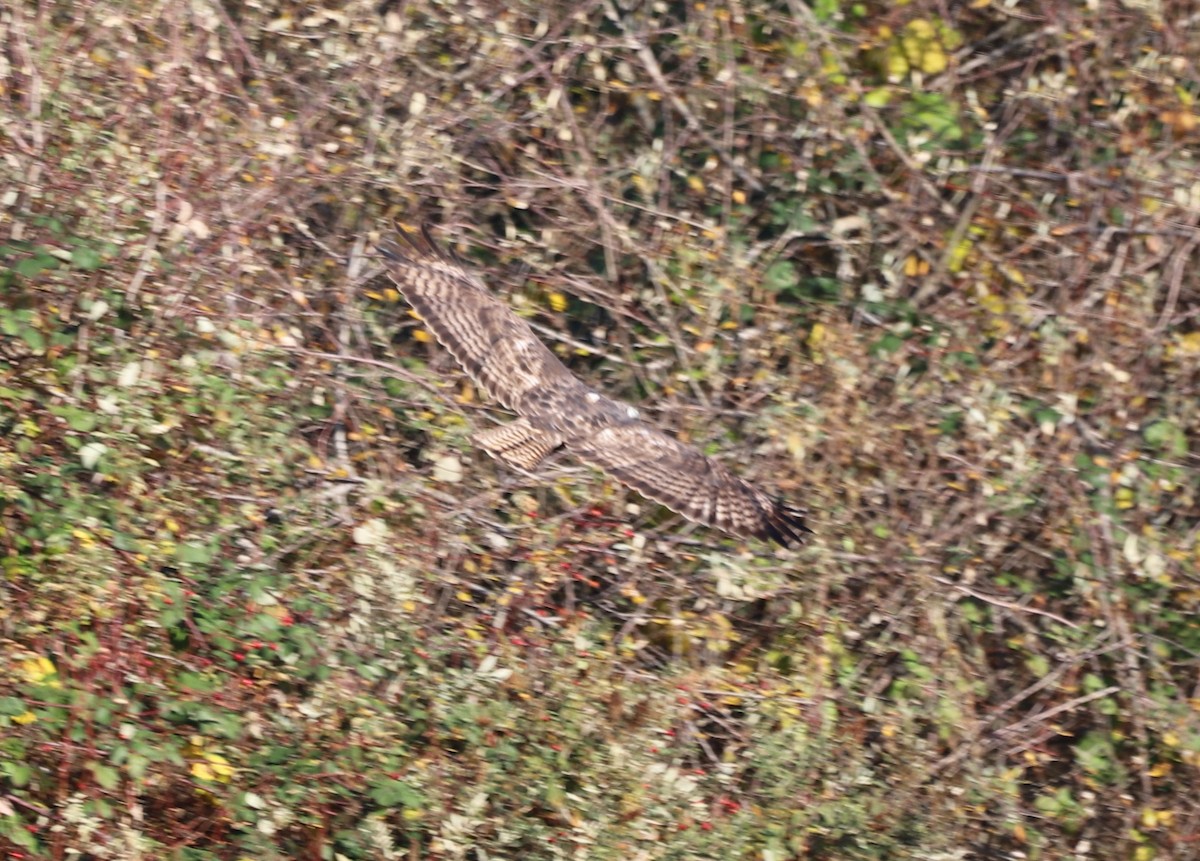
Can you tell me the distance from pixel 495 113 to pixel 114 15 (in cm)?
138

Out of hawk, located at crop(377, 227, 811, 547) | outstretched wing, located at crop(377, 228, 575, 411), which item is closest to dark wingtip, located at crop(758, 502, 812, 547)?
hawk, located at crop(377, 227, 811, 547)

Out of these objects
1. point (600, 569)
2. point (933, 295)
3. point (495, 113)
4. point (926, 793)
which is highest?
point (495, 113)

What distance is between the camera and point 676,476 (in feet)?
18.3

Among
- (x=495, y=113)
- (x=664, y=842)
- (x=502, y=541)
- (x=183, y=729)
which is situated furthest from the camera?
(x=495, y=113)

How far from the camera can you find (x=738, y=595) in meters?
5.80

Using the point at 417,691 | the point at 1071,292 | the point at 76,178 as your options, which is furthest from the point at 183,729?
the point at 1071,292

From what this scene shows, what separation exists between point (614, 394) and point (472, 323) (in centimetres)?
81

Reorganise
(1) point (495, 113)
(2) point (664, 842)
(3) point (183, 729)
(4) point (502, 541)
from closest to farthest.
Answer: (3) point (183, 729), (2) point (664, 842), (4) point (502, 541), (1) point (495, 113)

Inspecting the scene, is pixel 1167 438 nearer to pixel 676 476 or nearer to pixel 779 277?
pixel 779 277

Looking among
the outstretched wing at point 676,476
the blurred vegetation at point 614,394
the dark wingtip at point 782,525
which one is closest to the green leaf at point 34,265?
the blurred vegetation at point 614,394

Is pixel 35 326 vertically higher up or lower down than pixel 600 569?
higher up

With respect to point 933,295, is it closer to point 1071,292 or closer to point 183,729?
point 1071,292

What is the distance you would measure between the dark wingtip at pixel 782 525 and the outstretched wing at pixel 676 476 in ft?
0.05

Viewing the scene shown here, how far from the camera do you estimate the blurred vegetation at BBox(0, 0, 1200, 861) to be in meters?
5.14
